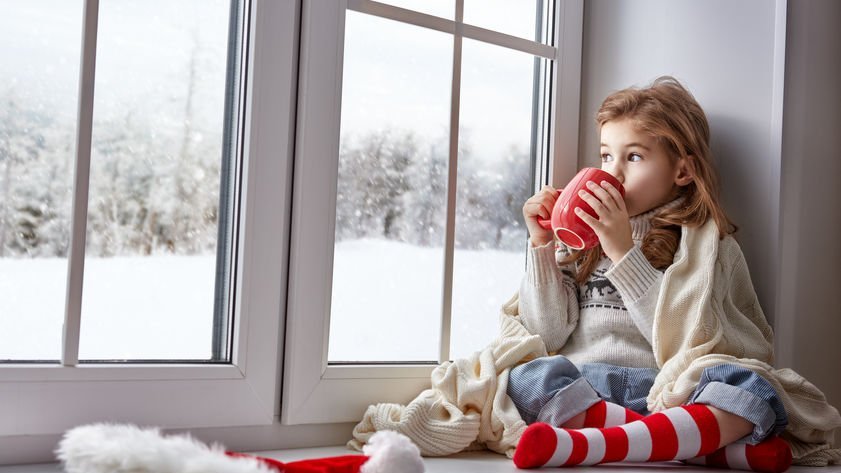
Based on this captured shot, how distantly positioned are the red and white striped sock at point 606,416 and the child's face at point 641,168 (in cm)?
38

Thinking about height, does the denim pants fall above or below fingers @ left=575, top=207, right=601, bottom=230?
below

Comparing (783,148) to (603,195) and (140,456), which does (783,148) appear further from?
(140,456)

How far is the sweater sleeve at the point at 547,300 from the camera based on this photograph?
1489 mm

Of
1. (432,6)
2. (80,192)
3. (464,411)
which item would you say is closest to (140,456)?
(80,192)

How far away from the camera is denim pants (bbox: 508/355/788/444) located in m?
1.18

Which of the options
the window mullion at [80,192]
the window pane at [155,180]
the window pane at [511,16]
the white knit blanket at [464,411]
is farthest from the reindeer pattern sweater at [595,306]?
the window mullion at [80,192]

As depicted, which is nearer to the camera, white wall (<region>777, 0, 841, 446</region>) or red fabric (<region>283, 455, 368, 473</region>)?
red fabric (<region>283, 455, 368, 473</region>)

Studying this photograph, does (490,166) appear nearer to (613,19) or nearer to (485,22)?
(485,22)

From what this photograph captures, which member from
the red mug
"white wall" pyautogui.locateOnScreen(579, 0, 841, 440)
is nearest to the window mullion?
the red mug

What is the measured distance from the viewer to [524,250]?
1655 millimetres

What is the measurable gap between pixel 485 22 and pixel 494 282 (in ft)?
1.55

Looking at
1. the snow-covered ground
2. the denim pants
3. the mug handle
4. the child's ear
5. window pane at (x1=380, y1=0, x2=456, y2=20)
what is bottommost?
the denim pants

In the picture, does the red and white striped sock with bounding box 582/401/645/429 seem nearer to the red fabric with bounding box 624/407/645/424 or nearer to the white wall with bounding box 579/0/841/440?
the red fabric with bounding box 624/407/645/424

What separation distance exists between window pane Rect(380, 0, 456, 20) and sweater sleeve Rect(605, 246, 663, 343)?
0.52m
